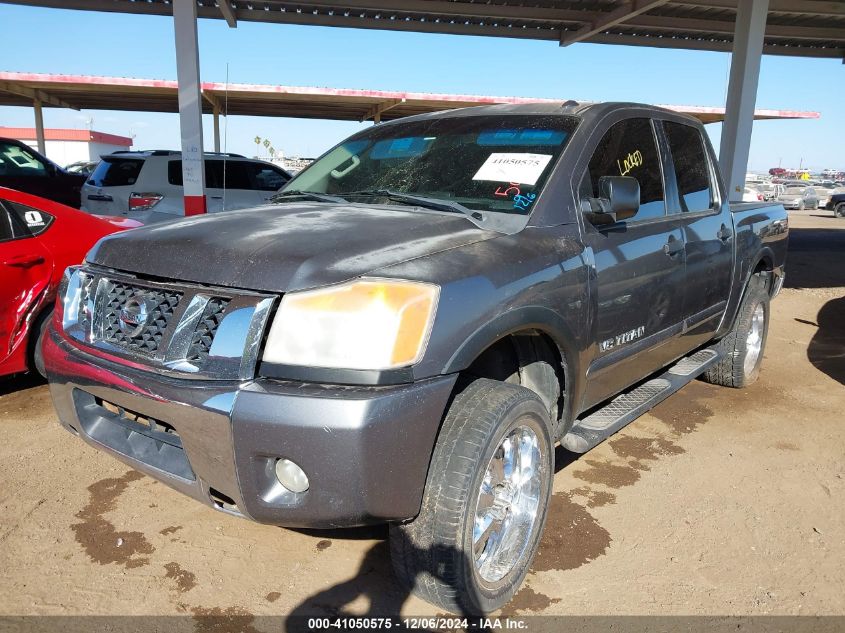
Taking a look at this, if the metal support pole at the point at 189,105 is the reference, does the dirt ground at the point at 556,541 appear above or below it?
below

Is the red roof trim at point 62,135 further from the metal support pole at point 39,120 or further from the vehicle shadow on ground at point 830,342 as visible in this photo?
the vehicle shadow on ground at point 830,342

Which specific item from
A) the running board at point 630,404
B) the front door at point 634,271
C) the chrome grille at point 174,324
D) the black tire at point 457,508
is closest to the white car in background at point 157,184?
the running board at point 630,404

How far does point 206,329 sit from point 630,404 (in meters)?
2.26

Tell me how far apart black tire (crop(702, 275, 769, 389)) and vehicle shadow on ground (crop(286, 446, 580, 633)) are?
10.7 ft

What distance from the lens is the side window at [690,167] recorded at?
3863mm

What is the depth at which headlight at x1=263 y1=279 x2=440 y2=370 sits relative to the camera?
1.97m

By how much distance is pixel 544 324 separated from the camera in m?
2.48

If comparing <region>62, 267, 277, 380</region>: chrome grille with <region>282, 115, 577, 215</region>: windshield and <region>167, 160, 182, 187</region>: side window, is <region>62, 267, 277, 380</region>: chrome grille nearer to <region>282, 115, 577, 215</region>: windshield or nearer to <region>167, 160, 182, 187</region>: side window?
A: <region>282, 115, 577, 215</region>: windshield

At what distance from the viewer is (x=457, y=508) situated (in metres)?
2.11

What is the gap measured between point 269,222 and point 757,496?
2.79 meters

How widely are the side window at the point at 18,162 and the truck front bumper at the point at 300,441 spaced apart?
394 inches

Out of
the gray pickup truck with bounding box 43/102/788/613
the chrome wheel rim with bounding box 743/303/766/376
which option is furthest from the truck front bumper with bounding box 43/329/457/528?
the chrome wheel rim with bounding box 743/303/766/376

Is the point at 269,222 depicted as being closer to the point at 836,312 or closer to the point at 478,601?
the point at 478,601

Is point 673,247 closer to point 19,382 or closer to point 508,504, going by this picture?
point 508,504
